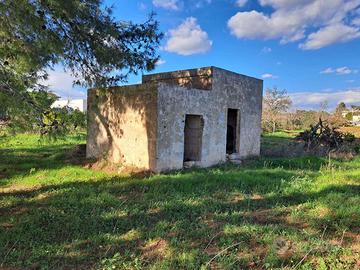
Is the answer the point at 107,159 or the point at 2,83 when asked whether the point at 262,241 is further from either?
the point at 107,159

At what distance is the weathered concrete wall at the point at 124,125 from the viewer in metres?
9.18

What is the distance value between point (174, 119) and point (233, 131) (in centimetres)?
464

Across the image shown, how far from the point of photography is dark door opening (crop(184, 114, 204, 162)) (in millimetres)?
10500

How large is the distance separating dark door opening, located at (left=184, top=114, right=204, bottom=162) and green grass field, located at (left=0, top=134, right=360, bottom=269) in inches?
70.1

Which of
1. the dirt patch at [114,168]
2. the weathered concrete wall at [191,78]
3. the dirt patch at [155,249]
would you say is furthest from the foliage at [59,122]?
the weathered concrete wall at [191,78]

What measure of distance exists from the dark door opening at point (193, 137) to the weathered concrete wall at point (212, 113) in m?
0.17

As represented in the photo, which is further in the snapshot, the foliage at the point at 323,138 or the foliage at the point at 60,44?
the foliage at the point at 323,138

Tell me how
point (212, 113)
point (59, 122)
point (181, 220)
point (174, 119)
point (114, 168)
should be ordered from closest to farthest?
point (181, 220) → point (59, 122) → point (174, 119) → point (114, 168) → point (212, 113)

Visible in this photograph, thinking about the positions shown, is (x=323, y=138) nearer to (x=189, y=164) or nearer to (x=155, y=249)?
(x=189, y=164)

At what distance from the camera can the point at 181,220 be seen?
542cm

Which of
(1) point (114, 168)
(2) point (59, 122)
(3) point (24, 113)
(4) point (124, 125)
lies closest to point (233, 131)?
(4) point (124, 125)

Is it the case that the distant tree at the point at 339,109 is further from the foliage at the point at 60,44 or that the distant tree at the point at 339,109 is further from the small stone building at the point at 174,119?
the foliage at the point at 60,44

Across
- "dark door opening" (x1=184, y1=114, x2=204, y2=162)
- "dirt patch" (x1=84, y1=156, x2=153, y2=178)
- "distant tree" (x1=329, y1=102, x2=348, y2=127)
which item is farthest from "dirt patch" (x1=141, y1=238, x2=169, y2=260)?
"distant tree" (x1=329, y1=102, x2=348, y2=127)

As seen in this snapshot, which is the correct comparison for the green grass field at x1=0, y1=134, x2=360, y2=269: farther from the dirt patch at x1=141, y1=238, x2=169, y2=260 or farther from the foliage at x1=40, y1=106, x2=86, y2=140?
the foliage at x1=40, y1=106, x2=86, y2=140
